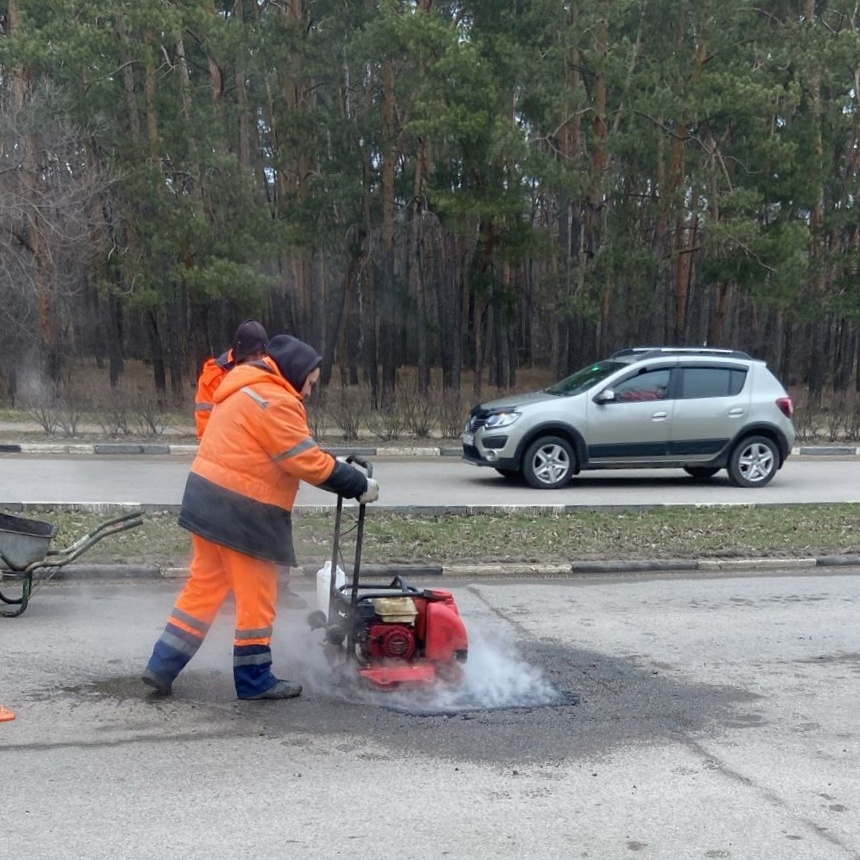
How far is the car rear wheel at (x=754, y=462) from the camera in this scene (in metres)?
15.1

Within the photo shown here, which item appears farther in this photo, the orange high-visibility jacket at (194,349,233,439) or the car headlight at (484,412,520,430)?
the car headlight at (484,412,520,430)

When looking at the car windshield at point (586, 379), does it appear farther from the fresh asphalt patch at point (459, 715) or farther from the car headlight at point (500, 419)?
the fresh asphalt patch at point (459, 715)

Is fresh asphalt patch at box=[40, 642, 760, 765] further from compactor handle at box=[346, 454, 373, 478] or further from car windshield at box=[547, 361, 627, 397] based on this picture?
car windshield at box=[547, 361, 627, 397]

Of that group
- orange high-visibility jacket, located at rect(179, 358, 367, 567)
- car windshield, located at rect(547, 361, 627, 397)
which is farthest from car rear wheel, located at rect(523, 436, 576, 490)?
orange high-visibility jacket, located at rect(179, 358, 367, 567)

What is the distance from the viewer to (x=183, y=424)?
20812 mm

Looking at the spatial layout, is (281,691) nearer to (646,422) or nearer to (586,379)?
(646,422)

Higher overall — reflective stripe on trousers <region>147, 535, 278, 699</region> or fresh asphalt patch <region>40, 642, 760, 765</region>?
reflective stripe on trousers <region>147, 535, 278, 699</region>

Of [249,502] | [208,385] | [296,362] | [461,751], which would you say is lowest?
[461,751]

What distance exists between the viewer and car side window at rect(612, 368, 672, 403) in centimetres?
1457

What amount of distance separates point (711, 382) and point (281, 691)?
1050 cm

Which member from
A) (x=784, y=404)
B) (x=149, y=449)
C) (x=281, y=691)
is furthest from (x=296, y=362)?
(x=149, y=449)

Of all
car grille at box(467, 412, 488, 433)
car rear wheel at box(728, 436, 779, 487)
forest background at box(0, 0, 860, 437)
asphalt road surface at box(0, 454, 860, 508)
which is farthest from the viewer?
forest background at box(0, 0, 860, 437)

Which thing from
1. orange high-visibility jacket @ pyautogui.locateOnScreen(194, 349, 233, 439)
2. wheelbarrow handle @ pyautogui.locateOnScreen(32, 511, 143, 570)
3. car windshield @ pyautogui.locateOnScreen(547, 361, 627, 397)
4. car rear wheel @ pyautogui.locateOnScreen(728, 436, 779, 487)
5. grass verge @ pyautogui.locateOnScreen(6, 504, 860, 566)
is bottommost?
grass verge @ pyautogui.locateOnScreen(6, 504, 860, 566)

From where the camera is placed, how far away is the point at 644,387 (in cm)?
1462
